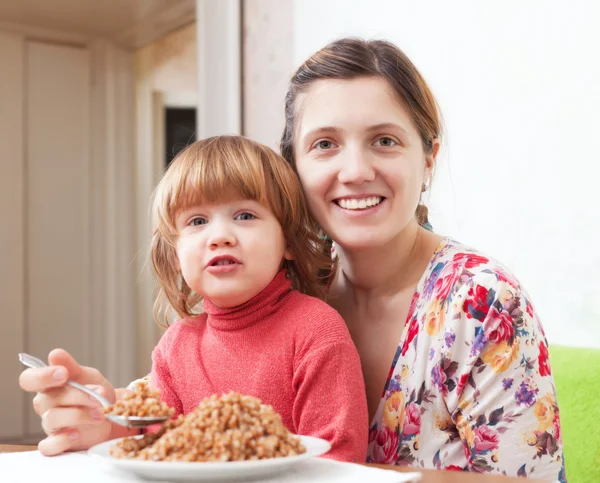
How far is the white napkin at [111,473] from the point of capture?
0.73 meters

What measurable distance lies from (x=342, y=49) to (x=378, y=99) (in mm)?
139

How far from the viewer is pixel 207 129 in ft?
11.4

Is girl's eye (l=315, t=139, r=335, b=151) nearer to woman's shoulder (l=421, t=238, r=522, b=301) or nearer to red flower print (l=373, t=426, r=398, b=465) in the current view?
woman's shoulder (l=421, t=238, r=522, b=301)

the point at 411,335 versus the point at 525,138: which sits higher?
the point at 525,138

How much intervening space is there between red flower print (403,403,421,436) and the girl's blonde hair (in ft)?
0.88

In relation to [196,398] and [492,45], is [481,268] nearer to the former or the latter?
[196,398]

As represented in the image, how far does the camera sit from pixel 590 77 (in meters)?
2.10

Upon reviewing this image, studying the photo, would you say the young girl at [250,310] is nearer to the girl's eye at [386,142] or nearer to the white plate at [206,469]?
the girl's eye at [386,142]

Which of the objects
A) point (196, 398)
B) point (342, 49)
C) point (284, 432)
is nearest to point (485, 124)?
point (342, 49)

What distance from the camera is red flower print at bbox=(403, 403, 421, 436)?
1.26 metres

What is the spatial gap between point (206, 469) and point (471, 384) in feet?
1.98

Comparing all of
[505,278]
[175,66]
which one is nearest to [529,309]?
[505,278]

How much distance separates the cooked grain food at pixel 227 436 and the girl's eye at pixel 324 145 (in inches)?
28.1

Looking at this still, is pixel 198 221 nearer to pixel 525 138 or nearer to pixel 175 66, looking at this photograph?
pixel 525 138
